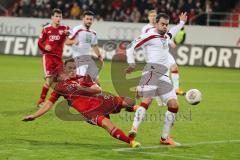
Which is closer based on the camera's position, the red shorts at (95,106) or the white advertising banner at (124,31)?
the red shorts at (95,106)

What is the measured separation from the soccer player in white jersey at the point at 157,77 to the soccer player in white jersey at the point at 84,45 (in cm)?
475

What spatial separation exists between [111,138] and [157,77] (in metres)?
1.41

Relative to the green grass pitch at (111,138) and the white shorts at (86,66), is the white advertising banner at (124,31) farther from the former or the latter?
the white shorts at (86,66)

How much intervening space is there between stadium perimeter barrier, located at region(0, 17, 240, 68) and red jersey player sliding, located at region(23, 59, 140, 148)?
1932 centimetres

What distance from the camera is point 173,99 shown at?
37.7ft

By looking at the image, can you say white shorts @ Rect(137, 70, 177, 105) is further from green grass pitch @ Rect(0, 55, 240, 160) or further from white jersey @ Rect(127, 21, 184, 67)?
green grass pitch @ Rect(0, 55, 240, 160)

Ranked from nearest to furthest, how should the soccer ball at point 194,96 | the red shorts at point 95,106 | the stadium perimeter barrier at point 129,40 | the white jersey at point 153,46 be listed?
the red shorts at point 95,106
the white jersey at point 153,46
the soccer ball at point 194,96
the stadium perimeter barrier at point 129,40

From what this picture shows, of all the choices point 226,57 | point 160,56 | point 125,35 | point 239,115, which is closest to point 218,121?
point 239,115

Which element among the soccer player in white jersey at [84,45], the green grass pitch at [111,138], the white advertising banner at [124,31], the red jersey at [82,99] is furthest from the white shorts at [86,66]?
the white advertising banner at [124,31]


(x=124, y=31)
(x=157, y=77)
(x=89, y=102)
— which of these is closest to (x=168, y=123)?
(x=157, y=77)

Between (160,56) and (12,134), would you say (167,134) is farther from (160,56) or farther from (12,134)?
(12,134)

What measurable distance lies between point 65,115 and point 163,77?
144 inches

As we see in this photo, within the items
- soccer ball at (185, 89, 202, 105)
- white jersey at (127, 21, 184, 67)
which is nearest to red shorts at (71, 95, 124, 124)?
white jersey at (127, 21, 184, 67)

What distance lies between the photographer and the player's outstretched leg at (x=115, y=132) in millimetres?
10953
